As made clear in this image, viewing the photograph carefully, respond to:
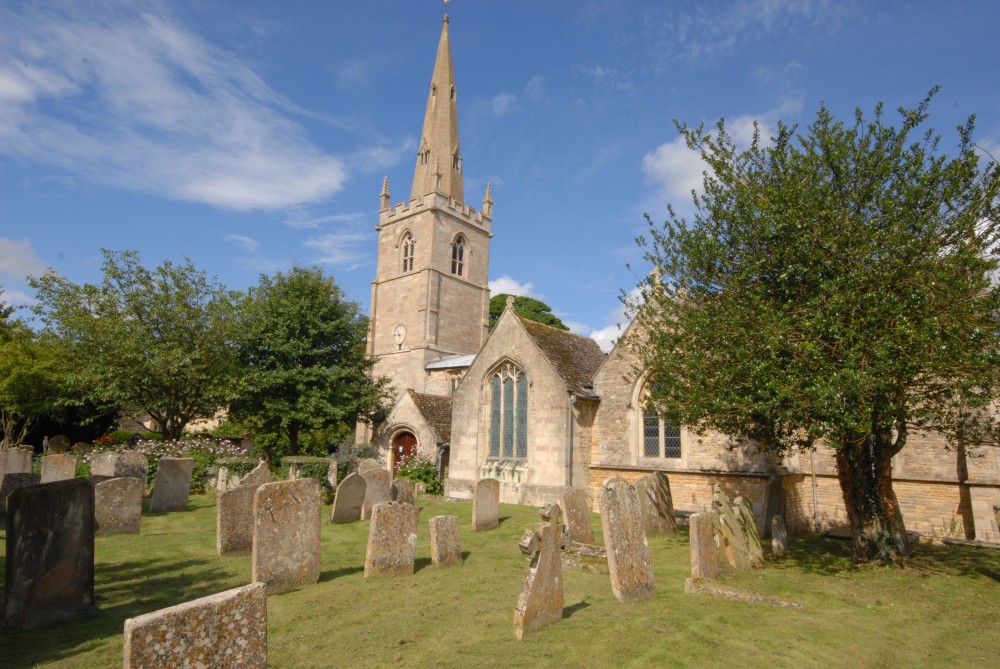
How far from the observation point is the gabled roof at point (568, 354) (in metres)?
18.8

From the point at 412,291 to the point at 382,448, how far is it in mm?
19488

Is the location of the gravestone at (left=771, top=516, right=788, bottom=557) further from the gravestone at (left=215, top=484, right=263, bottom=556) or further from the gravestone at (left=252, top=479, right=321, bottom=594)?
the gravestone at (left=215, top=484, right=263, bottom=556)

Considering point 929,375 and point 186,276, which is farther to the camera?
point 186,276

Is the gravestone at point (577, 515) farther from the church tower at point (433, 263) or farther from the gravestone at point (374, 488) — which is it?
the church tower at point (433, 263)

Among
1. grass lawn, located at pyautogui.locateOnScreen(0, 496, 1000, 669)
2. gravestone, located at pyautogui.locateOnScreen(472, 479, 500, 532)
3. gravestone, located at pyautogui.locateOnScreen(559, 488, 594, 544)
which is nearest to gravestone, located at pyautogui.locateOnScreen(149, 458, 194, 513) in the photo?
grass lawn, located at pyautogui.locateOnScreen(0, 496, 1000, 669)

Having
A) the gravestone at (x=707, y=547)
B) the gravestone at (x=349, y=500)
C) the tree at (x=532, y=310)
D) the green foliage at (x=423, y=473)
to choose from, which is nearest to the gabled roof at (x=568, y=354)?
the green foliage at (x=423, y=473)

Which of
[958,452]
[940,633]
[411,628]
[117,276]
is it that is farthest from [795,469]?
[117,276]

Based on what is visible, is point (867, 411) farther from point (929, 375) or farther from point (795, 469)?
point (795, 469)

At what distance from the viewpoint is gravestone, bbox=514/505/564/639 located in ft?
20.7

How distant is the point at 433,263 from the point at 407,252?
3.18 meters

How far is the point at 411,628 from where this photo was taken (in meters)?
6.55

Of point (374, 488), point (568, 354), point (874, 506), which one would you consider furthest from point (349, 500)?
point (874, 506)

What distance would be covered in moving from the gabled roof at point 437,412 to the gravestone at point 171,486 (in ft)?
30.0

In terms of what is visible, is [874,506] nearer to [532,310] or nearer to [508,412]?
[508,412]
